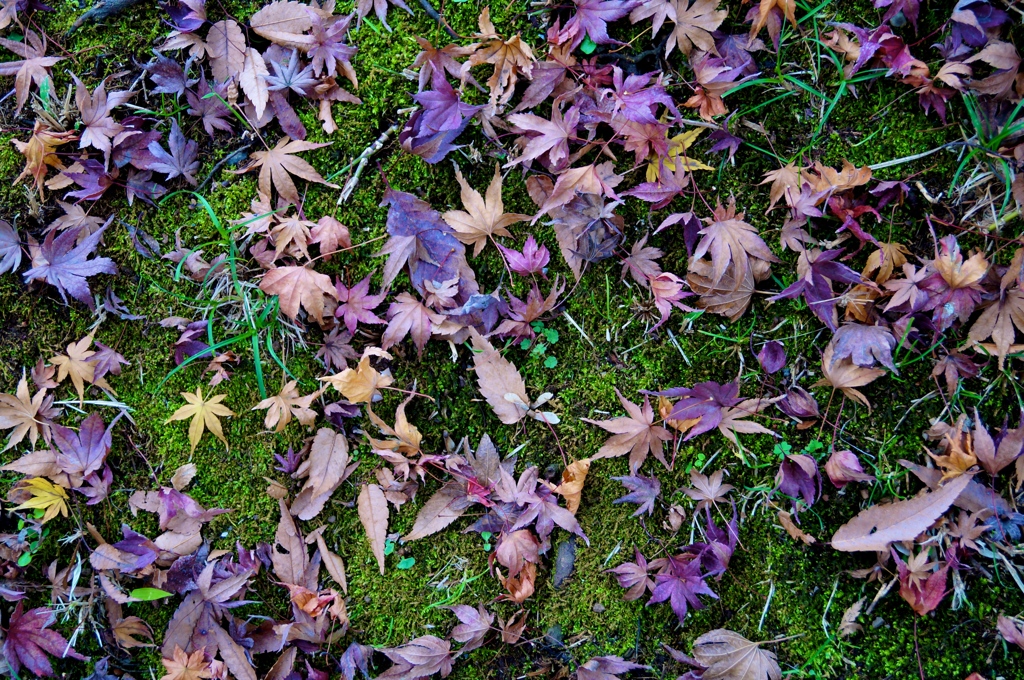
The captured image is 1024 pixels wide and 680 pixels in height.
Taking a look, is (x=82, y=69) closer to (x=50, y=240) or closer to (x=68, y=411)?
(x=50, y=240)

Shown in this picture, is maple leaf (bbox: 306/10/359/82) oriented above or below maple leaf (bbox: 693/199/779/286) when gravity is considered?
above

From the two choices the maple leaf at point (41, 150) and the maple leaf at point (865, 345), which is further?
the maple leaf at point (41, 150)

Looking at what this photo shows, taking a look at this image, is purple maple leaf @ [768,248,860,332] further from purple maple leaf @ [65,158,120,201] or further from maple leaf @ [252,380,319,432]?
purple maple leaf @ [65,158,120,201]

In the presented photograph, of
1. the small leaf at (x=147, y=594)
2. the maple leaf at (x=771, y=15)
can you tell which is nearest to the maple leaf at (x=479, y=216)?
the maple leaf at (x=771, y=15)

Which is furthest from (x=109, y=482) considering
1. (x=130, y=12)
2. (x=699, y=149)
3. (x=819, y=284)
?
(x=819, y=284)

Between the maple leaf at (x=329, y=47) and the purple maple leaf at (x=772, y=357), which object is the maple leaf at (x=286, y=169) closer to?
the maple leaf at (x=329, y=47)

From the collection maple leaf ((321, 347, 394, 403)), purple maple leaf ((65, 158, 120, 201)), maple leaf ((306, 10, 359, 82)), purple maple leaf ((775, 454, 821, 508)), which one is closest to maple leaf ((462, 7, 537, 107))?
maple leaf ((306, 10, 359, 82))

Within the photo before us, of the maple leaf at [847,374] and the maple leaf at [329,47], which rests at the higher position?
the maple leaf at [329,47]
